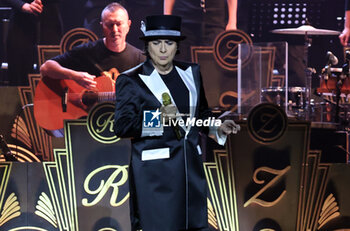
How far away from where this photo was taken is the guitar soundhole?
457 cm

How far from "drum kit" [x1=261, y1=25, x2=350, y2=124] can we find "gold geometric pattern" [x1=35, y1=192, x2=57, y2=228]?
5.99ft

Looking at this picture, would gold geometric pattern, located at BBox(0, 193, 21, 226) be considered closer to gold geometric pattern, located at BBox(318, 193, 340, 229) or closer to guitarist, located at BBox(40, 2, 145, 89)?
guitarist, located at BBox(40, 2, 145, 89)

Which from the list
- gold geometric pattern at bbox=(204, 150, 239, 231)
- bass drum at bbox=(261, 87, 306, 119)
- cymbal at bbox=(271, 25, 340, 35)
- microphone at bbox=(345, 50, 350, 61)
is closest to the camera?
gold geometric pattern at bbox=(204, 150, 239, 231)

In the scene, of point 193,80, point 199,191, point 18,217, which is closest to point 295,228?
point 199,191

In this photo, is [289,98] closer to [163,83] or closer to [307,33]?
[307,33]

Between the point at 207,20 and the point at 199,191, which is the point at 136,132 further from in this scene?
the point at 207,20

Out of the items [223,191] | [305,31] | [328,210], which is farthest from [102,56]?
[328,210]

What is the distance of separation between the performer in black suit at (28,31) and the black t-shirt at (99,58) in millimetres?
204

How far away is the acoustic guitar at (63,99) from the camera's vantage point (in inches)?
179

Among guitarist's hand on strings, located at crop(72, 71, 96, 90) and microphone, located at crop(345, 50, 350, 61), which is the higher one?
microphone, located at crop(345, 50, 350, 61)

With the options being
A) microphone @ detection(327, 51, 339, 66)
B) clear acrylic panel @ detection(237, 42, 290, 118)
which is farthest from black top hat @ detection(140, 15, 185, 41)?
microphone @ detection(327, 51, 339, 66)

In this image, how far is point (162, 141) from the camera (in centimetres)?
270

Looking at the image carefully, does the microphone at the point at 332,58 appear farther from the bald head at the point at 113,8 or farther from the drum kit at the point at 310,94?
the bald head at the point at 113,8

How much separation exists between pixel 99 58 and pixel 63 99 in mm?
460
